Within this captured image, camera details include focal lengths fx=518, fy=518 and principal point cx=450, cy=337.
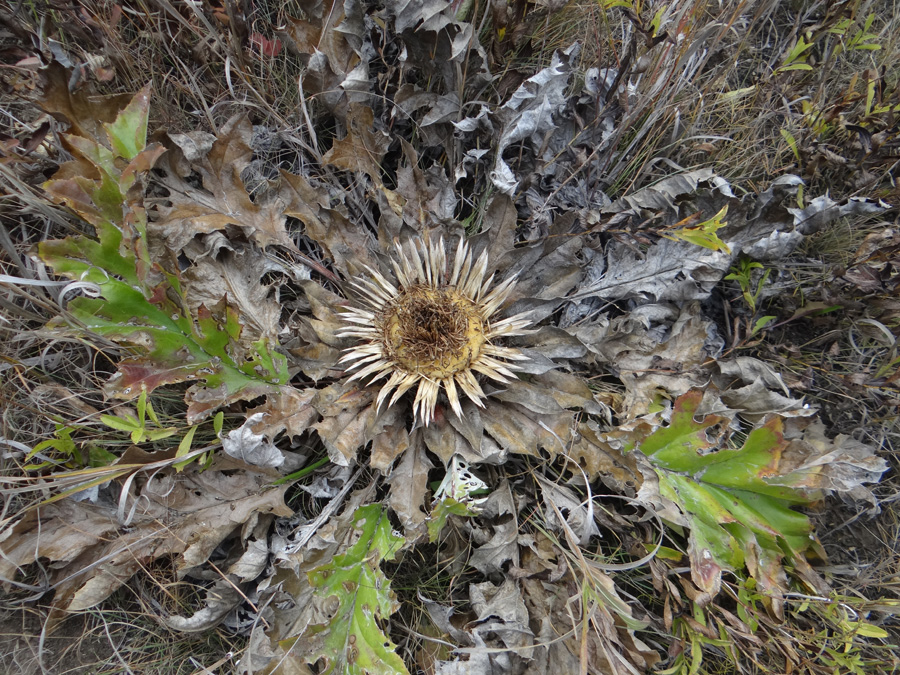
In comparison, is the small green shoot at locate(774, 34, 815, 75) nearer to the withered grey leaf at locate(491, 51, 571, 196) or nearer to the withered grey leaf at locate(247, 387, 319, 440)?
the withered grey leaf at locate(491, 51, 571, 196)

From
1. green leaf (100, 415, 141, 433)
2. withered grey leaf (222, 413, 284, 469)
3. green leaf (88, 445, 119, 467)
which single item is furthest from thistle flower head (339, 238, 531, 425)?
green leaf (88, 445, 119, 467)

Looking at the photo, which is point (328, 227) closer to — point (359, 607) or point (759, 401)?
point (359, 607)

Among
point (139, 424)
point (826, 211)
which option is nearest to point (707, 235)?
point (826, 211)

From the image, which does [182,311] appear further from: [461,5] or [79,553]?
[461,5]

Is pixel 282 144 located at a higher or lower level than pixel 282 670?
higher

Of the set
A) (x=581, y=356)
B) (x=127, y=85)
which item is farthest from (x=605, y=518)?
(x=127, y=85)

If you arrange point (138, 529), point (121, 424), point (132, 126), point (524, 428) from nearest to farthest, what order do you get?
point (121, 424), point (132, 126), point (138, 529), point (524, 428)
